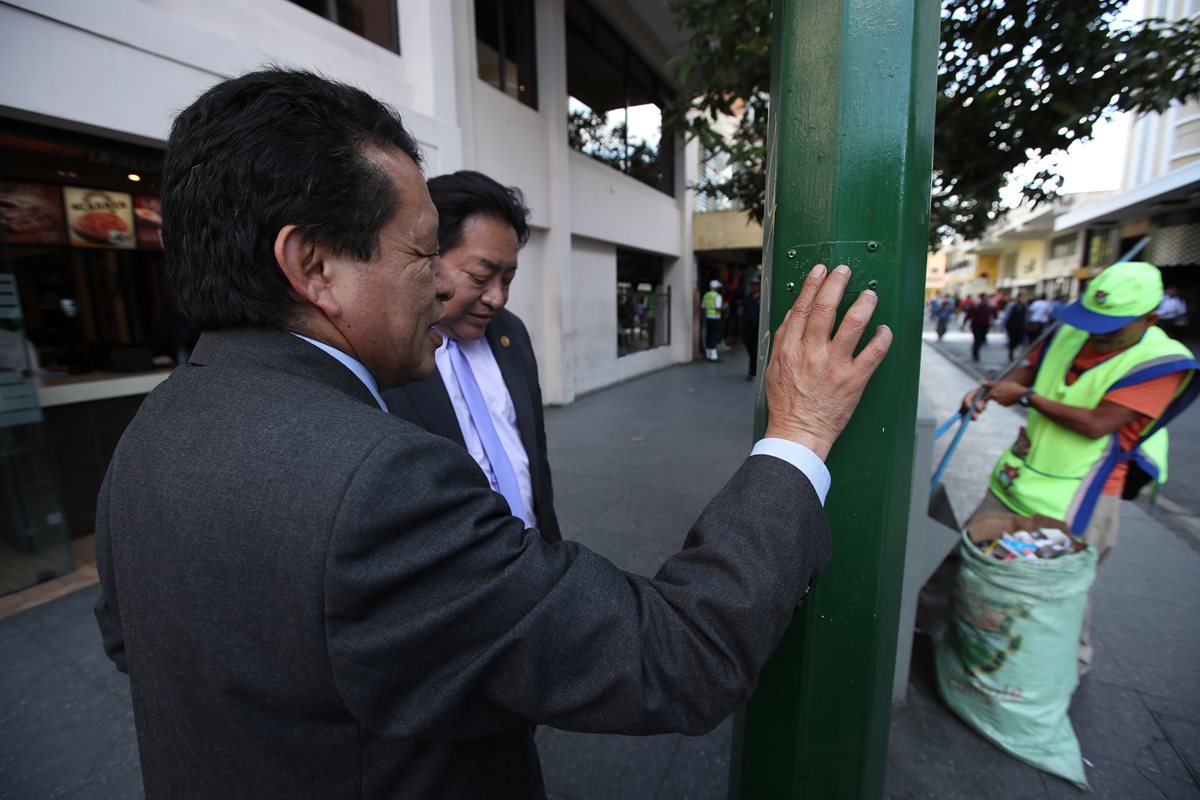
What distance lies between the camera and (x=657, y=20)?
31.8 ft

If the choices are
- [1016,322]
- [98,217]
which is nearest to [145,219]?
[98,217]

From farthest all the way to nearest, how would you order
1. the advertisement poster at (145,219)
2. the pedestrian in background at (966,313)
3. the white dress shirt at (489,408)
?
the pedestrian in background at (966,313)
the advertisement poster at (145,219)
the white dress shirt at (489,408)

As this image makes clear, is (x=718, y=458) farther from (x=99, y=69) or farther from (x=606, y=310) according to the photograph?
(x=99, y=69)

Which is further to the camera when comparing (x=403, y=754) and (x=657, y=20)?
(x=657, y=20)

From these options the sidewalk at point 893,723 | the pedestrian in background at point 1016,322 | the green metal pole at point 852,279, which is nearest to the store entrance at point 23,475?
the sidewalk at point 893,723

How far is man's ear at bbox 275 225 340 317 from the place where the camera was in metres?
0.79

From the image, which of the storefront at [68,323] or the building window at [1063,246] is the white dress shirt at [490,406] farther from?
the building window at [1063,246]

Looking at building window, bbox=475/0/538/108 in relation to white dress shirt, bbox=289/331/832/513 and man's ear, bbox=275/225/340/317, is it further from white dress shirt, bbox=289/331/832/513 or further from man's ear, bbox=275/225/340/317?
man's ear, bbox=275/225/340/317

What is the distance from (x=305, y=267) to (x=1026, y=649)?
265cm

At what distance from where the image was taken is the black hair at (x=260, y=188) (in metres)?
0.77

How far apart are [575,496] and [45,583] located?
350 cm

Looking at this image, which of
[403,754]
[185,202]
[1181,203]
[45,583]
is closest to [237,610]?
[403,754]

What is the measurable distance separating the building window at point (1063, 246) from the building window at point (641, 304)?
1008 inches

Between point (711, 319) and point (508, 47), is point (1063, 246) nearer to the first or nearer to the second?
point (711, 319)
